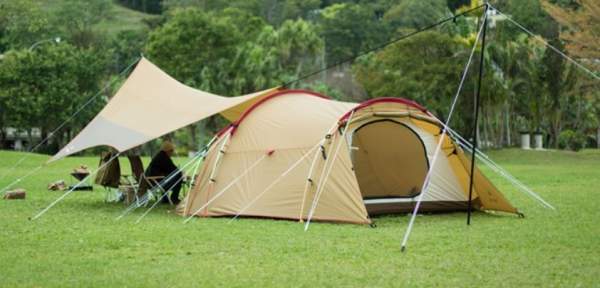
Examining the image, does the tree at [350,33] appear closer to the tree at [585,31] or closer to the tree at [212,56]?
the tree at [212,56]

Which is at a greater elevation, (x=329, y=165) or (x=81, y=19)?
(x=81, y=19)

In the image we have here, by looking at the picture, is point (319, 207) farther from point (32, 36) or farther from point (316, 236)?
point (32, 36)

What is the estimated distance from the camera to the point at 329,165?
1395 cm

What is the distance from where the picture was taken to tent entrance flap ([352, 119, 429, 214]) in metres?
15.7

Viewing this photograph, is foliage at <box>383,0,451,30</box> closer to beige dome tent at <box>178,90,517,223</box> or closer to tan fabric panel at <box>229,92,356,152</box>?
beige dome tent at <box>178,90,517,223</box>

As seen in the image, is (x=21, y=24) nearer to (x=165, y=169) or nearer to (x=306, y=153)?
(x=165, y=169)

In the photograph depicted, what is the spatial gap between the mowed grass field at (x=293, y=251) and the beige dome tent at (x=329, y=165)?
411mm

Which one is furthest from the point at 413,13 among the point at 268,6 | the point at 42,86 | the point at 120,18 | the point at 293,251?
the point at 293,251

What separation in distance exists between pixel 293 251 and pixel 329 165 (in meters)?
3.21

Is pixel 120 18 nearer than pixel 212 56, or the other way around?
pixel 212 56

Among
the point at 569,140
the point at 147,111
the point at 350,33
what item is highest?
the point at 350,33

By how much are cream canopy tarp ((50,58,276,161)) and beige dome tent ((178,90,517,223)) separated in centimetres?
72

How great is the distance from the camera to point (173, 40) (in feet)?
168

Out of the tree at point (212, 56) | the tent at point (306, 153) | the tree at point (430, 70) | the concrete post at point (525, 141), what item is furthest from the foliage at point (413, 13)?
the tent at point (306, 153)
